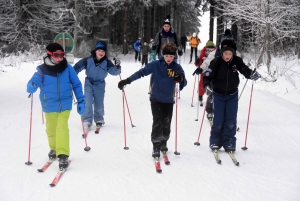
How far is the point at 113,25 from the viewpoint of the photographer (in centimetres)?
3544

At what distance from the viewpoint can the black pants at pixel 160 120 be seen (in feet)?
16.9

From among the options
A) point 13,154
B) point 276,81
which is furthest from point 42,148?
point 276,81

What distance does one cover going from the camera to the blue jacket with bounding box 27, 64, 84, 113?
4684 millimetres

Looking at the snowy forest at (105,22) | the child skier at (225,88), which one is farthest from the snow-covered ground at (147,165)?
the snowy forest at (105,22)

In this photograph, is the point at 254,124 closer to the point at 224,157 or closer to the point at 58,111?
the point at 224,157

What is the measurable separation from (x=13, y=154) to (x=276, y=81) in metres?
10.2

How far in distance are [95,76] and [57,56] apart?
6.78ft

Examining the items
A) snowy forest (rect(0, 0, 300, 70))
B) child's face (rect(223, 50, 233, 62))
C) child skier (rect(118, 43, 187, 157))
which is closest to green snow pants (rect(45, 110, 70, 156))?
child skier (rect(118, 43, 187, 157))

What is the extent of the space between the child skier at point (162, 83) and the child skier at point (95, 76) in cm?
146

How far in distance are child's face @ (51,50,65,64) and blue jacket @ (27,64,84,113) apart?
183 mm

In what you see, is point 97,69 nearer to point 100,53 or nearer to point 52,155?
point 100,53

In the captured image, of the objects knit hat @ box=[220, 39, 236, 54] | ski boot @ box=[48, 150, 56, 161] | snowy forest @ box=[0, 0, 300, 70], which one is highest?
snowy forest @ box=[0, 0, 300, 70]

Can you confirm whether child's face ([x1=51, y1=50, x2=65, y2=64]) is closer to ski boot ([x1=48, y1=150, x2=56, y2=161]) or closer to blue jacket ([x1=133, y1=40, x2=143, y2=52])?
ski boot ([x1=48, y1=150, x2=56, y2=161])

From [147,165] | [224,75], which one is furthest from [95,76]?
[224,75]
